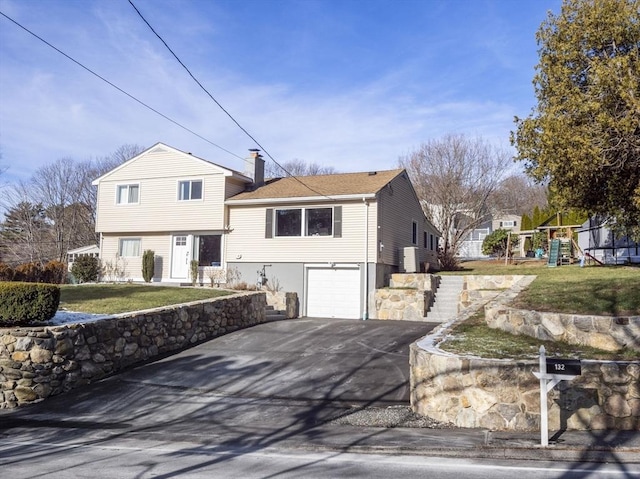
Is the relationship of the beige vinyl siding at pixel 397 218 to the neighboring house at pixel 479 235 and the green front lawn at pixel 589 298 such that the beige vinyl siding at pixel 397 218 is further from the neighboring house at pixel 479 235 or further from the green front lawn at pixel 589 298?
the neighboring house at pixel 479 235

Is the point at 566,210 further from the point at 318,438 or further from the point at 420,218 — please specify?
the point at 420,218

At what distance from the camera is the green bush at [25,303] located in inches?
410

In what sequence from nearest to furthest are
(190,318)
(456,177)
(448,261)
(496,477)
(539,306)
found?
(496,477)
(539,306)
(190,318)
(448,261)
(456,177)

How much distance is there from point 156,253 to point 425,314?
12306 millimetres

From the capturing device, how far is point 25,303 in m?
10.5

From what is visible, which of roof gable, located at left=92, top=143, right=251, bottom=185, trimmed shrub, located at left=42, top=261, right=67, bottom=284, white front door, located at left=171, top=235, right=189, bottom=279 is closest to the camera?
trimmed shrub, located at left=42, top=261, right=67, bottom=284

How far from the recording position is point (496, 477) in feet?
17.6

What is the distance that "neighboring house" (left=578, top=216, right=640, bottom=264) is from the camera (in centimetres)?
2206

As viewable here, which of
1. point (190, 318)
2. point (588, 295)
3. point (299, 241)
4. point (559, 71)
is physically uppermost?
point (559, 71)

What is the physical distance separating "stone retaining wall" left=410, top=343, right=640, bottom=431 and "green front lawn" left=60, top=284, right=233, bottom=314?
8.72 meters

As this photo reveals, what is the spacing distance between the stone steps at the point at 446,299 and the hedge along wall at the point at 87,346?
8.06 meters

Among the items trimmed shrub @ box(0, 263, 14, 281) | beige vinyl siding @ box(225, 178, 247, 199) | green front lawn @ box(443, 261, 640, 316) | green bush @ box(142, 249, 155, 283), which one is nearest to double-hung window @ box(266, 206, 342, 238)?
beige vinyl siding @ box(225, 178, 247, 199)

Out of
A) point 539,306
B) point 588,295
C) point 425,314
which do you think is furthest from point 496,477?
point 425,314

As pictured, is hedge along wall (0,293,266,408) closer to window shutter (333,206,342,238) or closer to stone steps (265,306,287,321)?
stone steps (265,306,287,321)
